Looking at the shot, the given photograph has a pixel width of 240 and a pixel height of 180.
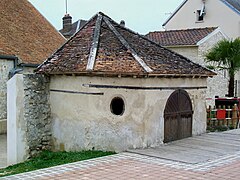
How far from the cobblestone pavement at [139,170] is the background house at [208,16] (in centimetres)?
2404

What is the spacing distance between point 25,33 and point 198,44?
1029 centimetres

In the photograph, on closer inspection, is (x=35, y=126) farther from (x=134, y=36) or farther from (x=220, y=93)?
(x=220, y=93)

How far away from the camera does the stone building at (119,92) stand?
11.3m

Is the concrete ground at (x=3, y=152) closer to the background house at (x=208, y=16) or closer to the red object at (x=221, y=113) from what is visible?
the red object at (x=221, y=113)

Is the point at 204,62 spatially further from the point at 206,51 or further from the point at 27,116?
the point at 27,116

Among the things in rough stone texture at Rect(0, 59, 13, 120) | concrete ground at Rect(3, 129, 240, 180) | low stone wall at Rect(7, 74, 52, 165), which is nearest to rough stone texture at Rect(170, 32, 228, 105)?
rough stone texture at Rect(0, 59, 13, 120)

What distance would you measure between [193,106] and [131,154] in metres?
3.64

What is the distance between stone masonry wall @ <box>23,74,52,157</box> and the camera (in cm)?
1253

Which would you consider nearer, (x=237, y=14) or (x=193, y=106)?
(x=193, y=106)

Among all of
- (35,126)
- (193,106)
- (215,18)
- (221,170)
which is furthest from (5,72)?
(215,18)

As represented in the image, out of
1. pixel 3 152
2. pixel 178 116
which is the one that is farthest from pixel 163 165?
pixel 3 152

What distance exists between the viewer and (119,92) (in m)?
11.5

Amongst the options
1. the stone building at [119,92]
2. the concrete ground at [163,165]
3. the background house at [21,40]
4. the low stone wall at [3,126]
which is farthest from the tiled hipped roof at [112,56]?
the low stone wall at [3,126]

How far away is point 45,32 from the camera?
80.5 feet
